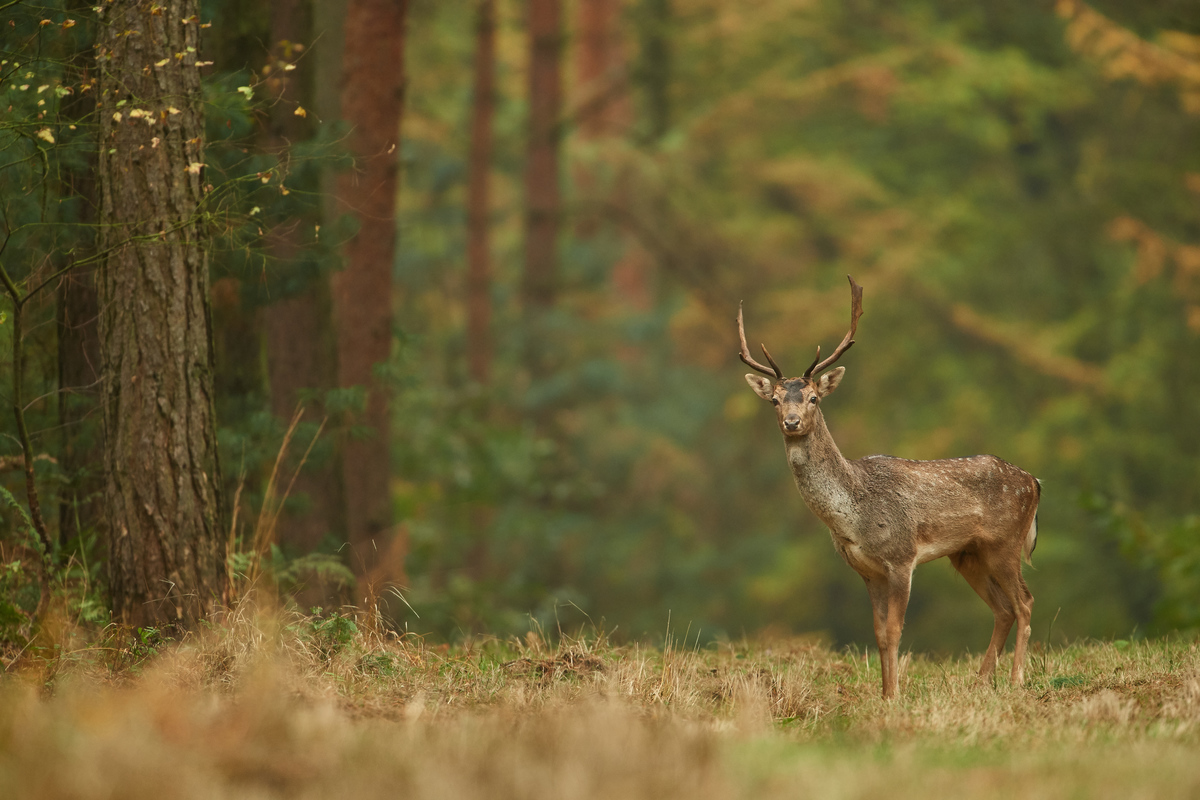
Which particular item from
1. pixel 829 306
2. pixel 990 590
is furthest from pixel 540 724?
pixel 829 306

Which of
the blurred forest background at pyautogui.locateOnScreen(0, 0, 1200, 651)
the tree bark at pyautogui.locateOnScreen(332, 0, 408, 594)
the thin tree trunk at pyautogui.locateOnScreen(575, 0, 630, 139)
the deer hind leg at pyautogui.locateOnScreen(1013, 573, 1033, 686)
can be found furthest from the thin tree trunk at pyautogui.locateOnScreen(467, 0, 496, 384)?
the deer hind leg at pyautogui.locateOnScreen(1013, 573, 1033, 686)

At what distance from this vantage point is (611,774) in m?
4.54

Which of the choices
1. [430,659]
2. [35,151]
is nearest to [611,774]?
[430,659]

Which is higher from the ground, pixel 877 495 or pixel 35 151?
pixel 35 151

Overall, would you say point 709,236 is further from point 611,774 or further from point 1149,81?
point 611,774

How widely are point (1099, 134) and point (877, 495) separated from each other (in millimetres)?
19637

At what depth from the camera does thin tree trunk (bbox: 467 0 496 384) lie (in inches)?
881

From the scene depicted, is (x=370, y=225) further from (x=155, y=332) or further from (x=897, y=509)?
(x=897, y=509)

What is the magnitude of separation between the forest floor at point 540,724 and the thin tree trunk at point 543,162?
588 inches

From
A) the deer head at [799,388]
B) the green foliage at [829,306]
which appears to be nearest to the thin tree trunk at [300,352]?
the deer head at [799,388]

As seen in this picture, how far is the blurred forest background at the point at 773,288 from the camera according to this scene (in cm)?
2178

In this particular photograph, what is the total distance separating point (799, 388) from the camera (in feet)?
27.2

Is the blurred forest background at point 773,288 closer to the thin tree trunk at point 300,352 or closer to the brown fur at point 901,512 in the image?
the thin tree trunk at point 300,352

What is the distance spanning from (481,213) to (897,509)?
15.3m
